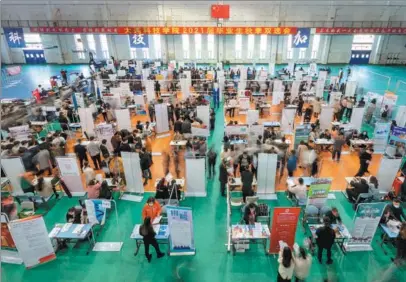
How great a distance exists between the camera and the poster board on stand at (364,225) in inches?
267

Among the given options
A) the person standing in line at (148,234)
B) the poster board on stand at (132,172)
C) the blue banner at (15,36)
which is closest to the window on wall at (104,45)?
the blue banner at (15,36)

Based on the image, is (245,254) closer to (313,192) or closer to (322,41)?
(313,192)

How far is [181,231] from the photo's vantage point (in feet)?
22.8

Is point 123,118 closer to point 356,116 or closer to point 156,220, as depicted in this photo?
point 156,220

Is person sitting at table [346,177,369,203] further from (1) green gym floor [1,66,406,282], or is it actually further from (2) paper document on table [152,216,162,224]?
(2) paper document on table [152,216,162,224]

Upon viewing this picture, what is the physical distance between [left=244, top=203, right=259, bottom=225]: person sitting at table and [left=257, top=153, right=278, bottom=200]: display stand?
6.36 ft

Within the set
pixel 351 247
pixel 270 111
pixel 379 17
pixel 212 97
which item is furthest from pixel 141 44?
pixel 379 17

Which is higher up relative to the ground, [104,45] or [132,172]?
[104,45]

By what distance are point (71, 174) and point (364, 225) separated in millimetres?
9065

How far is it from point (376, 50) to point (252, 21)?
14595 mm

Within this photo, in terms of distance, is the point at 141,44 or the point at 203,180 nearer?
the point at 203,180

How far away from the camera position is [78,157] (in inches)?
441

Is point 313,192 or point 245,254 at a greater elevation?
point 313,192

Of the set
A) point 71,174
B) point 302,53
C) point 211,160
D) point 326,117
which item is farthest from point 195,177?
point 302,53
